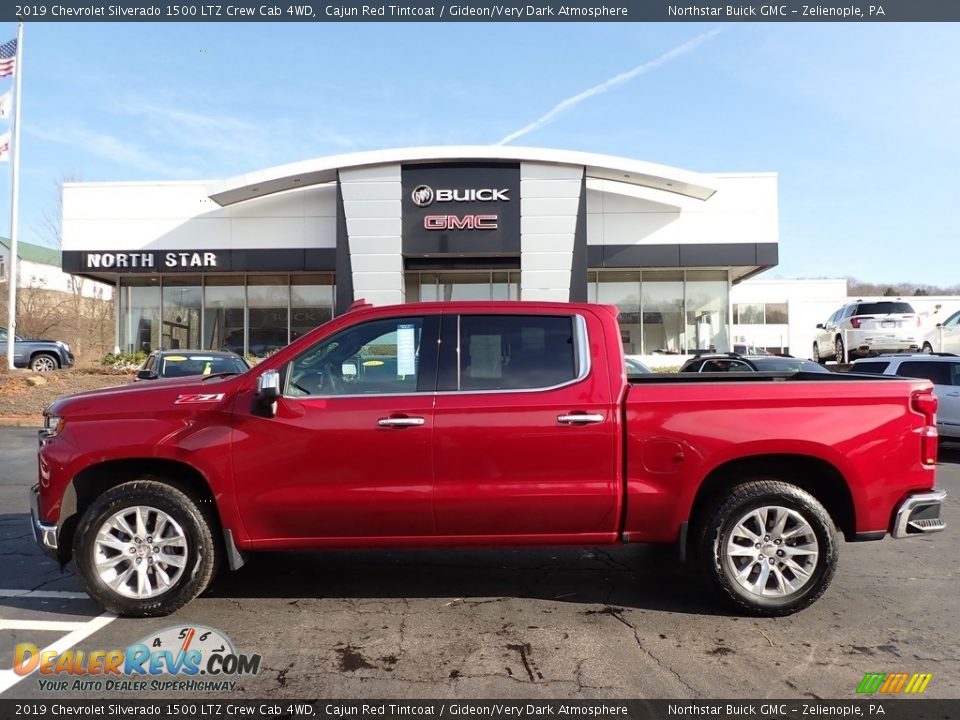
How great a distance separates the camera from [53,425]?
14.4 ft

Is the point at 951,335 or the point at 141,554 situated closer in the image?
the point at 141,554

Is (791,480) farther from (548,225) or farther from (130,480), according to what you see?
(548,225)

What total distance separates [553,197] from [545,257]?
6.09 ft

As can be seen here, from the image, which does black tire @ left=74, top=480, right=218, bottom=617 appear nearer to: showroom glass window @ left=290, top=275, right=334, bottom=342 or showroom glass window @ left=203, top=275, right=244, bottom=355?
showroom glass window @ left=290, top=275, right=334, bottom=342

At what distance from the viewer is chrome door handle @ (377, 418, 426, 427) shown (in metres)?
4.17

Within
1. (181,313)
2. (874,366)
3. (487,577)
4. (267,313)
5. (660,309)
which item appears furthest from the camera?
(181,313)

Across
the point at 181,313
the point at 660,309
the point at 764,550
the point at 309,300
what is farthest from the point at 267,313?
the point at 764,550

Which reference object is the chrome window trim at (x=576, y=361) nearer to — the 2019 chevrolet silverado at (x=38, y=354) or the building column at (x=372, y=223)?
the building column at (x=372, y=223)

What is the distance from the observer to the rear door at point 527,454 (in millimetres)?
4188

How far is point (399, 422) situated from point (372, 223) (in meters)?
18.1

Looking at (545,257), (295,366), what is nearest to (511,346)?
(295,366)

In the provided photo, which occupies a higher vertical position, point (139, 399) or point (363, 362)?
point (363, 362)

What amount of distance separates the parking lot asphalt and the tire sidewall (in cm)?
13

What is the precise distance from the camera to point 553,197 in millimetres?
21250
